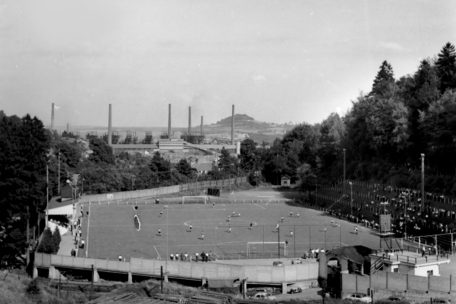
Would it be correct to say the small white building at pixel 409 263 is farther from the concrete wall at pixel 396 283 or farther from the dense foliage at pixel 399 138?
the dense foliage at pixel 399 138

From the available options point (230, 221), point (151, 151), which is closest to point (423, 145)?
point (230, 221)

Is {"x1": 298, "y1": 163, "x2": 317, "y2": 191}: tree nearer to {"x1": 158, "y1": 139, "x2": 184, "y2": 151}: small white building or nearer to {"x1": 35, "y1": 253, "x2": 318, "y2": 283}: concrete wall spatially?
{"x1": 35, "y1": 253, "x2": 318, "y2": 283}: concrete wall

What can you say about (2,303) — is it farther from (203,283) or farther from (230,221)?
(230,221)

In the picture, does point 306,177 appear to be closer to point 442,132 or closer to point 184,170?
point 184,170

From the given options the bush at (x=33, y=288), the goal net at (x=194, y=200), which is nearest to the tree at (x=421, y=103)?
the goal net at (x=194, y=200)

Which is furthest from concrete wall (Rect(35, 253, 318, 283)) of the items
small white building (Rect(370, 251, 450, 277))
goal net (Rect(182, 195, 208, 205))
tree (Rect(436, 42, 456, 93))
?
tree (Rect(436, 42, 456, 93))

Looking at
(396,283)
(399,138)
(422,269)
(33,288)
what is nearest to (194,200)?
(399,138)
